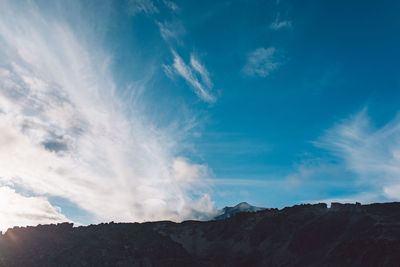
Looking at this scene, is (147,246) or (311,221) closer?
(311,221)

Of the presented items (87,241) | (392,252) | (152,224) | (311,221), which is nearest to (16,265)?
(87,241)

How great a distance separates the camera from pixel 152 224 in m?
79.5

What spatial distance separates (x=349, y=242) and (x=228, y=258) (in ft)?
82.0

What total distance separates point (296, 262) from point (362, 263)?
11.1 metres

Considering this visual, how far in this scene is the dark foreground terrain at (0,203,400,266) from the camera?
123 ft

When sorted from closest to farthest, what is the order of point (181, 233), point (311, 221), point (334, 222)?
1. point (334, 222)
2. point (311, 221)
3. point (181, 233)

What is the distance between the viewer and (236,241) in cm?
5934

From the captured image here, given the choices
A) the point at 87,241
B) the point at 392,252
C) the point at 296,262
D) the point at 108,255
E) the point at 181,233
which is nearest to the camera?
the point at 392,252

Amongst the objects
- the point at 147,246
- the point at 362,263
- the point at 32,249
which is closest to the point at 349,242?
the point at 362,263

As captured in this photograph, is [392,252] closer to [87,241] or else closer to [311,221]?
[311,221]

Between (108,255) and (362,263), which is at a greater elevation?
(108,255)

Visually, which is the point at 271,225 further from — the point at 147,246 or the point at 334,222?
the point at 147,246

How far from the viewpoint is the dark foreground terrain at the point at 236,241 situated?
37469 millimetres

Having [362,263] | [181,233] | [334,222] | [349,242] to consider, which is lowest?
[362,263]
